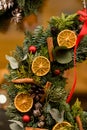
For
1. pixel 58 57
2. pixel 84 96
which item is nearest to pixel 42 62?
pixel 58 57

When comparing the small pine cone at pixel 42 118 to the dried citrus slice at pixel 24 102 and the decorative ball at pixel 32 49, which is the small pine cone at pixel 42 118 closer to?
the dried citrus slice at pixel 24 102

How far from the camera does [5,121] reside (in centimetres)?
160

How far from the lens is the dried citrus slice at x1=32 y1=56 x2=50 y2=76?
53.1 inches

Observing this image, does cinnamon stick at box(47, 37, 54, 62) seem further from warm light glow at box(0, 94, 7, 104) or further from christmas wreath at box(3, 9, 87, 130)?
warm light glow at box(0, 94, 7, 104)

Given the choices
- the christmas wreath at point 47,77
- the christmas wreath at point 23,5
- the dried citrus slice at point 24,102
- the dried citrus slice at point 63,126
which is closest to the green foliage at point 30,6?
the christmas wreath at point 23,5

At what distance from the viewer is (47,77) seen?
4.55ft

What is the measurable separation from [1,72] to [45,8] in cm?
32

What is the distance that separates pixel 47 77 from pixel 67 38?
149 mm

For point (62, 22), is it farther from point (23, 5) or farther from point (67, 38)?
point (23, 5)

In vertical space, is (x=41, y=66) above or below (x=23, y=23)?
below

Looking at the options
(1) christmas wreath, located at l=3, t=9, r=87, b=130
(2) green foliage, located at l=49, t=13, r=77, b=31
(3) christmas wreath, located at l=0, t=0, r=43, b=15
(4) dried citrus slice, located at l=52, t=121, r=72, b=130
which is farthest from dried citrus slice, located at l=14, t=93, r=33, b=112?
(3) christmas wreath, located at l=0, t=0, r=43, b=15

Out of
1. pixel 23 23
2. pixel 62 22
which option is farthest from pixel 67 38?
pixel 23 23

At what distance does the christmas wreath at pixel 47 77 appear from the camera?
4.38 ft

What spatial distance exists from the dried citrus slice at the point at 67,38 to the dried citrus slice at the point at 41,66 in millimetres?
78
